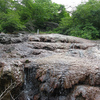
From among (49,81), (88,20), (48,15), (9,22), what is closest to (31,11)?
(48,15)

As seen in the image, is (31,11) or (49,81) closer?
(49,81)

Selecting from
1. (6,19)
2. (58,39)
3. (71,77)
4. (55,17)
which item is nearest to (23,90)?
(71,77)

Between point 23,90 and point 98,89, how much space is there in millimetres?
3164

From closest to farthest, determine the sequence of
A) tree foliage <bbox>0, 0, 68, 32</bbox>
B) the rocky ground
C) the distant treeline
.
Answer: the rocky ground
the distant treeline
tree foliage <bbox>0, 0, 68, 32</bbox>

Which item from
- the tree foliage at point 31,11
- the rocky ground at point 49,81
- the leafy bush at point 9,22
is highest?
the tree foliage at point 31,11

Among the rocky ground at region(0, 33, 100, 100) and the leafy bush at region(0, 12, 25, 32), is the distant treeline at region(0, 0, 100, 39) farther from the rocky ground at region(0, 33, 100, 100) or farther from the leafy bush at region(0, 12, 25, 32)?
the rocky ground at region(0, 33, 100, 100)

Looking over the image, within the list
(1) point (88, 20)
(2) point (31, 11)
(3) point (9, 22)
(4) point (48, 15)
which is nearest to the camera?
(3) point (9, 22)

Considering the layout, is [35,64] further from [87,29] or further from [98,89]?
[87,29]

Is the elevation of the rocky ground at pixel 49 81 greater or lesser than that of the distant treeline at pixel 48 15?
lesser

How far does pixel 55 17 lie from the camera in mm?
24406

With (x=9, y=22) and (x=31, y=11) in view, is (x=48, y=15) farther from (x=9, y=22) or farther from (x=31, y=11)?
(x=9, y=22)

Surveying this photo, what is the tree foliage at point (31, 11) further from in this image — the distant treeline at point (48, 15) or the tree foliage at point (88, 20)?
the tree foliage at point (88, 20)

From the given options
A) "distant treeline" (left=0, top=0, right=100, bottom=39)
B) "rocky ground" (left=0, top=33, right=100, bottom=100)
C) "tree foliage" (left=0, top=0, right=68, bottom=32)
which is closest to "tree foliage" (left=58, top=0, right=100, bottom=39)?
"distant treeline" (left=0, top=0, right=100, bottom=39)

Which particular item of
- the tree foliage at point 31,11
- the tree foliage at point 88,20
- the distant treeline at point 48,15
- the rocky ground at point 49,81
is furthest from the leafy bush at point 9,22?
the rocky ground at point 49,81
